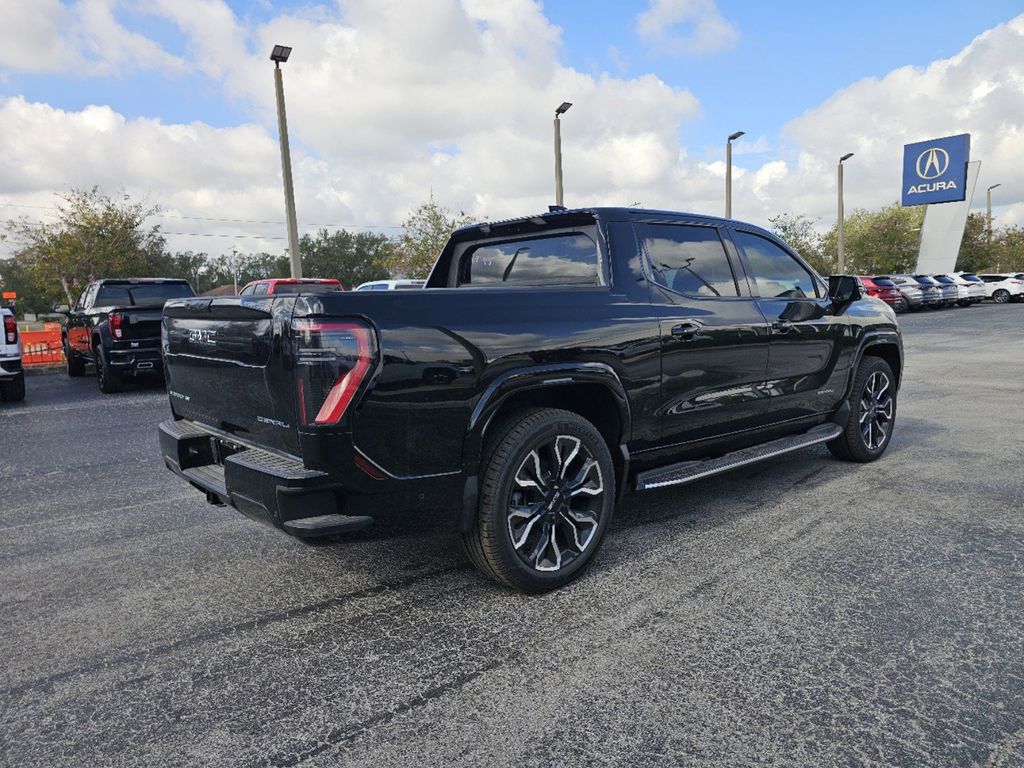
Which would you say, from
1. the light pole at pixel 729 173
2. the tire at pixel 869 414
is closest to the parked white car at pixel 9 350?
the tire at pixel 869 414

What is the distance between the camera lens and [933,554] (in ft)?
12.3

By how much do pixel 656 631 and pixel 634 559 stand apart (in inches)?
31.2

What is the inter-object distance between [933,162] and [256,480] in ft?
181

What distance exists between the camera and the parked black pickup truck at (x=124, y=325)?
1062 cm

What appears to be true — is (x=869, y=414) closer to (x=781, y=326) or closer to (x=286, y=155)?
(x=781, y=326)

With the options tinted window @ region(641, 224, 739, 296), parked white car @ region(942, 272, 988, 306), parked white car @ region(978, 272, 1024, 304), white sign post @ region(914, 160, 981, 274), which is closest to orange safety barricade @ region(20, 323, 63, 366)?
tinted window @ region(641, 224, 739, 296)

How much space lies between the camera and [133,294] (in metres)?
11.9

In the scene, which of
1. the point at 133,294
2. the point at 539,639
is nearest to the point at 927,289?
the point at 133,294

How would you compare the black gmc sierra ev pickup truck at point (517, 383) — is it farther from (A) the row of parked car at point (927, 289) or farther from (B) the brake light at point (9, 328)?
(A) the row of parked car at point (927, 289)

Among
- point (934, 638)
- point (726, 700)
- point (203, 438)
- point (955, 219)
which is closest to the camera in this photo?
point (726, 700)

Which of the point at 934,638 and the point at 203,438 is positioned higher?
the point at 203,438

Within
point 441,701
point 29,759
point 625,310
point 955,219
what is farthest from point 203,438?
point 955,219

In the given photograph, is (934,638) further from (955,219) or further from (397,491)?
(955,219)

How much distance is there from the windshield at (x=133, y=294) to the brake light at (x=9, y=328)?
1.90m
